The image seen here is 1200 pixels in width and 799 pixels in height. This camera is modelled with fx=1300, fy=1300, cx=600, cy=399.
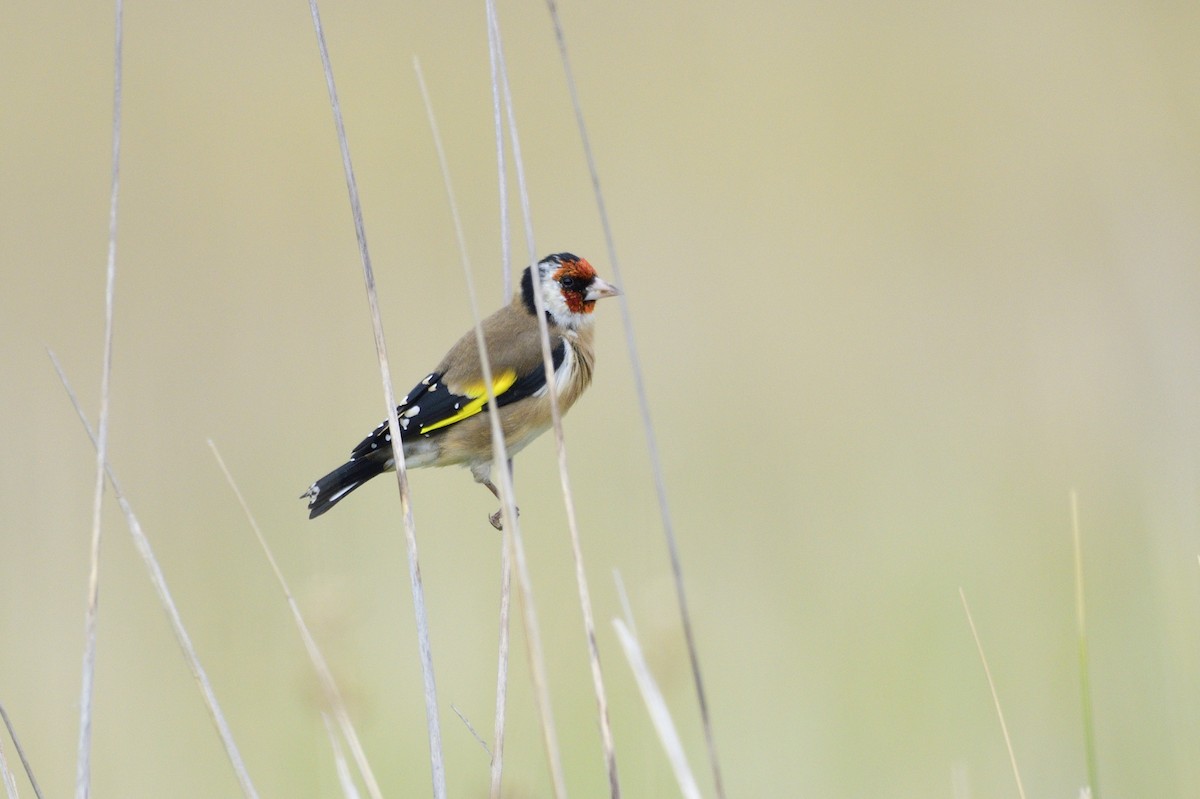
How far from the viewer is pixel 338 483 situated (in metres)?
4.02

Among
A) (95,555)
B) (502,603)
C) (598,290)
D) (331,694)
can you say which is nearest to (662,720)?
(331,694)

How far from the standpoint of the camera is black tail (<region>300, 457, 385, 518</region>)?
3961 millimetres

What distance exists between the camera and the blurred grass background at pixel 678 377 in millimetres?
4887

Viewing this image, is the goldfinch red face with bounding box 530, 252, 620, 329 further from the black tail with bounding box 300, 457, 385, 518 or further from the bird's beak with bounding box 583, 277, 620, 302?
the black tail with bounding box 300, 457, 385, 518

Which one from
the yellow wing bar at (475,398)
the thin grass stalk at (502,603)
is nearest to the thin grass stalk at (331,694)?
the thin grass stalk at (502,603)

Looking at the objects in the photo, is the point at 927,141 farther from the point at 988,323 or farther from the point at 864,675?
the point at 864,675

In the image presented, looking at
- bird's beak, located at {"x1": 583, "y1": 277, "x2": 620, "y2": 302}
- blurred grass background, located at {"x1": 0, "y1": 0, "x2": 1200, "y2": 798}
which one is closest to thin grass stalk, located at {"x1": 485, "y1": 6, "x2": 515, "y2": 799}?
blurred grass background, located at {"x1": 0, "y1": 0, "x2": 1200, "y2": 798}

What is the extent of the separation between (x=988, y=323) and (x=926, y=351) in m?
0.78

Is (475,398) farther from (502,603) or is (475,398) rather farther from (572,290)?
(502,603)

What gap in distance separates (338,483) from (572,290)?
3.96 ft

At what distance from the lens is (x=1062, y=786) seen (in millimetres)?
4426

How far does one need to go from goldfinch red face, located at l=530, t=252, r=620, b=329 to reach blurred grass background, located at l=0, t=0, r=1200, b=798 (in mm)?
876

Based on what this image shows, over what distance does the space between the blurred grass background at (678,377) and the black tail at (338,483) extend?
64cm

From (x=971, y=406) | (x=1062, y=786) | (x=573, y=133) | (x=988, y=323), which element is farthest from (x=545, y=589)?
(x=573, y=133)
